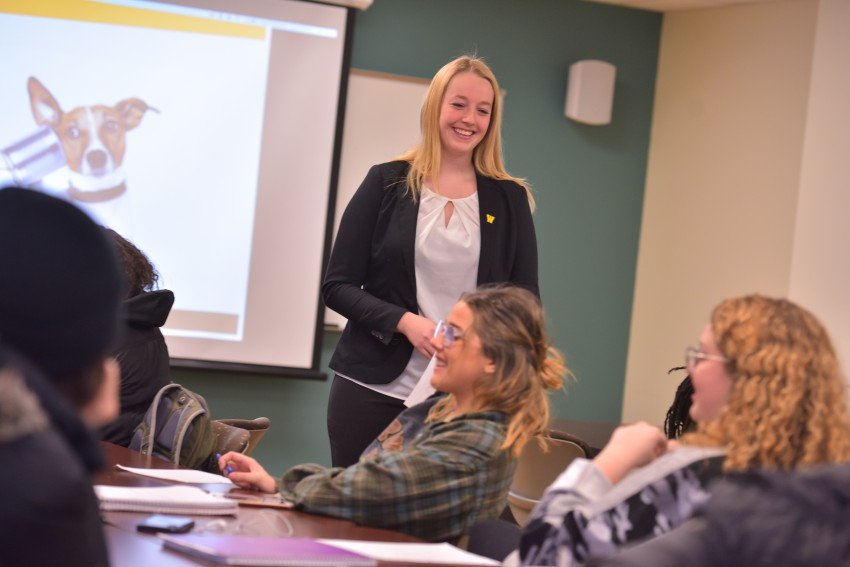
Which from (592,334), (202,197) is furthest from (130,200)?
(592,334)

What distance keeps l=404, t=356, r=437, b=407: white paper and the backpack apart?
593 mm

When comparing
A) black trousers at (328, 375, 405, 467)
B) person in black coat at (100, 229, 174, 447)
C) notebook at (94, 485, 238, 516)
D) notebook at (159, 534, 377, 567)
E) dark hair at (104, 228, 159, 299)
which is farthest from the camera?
dark hair at (104, 228, 159, 299)

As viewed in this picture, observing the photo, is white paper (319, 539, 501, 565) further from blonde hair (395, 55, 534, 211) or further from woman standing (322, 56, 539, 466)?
blonde hair (395, 55, 534, 211)

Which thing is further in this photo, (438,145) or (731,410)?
(438,145)

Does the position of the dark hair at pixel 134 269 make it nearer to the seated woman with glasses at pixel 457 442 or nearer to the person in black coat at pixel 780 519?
the seated woman with glasses at pixel 457 442

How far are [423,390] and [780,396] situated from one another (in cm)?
126

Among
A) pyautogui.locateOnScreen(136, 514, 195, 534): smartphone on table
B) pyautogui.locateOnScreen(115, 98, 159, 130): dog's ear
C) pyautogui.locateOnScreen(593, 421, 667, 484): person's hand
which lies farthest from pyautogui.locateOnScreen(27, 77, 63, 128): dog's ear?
pyautogui.locateOnScreen(593, 421, 667, 484): person's hand

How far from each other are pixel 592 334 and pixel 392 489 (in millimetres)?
4078

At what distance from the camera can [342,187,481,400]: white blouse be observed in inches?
115

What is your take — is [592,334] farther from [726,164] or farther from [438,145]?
[438,145]

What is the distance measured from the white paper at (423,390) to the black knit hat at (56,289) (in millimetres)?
1781

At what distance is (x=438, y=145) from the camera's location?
297 cm

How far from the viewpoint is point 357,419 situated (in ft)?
9.33

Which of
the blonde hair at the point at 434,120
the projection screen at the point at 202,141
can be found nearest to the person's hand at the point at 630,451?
the blonde hair at the point at 434,120
